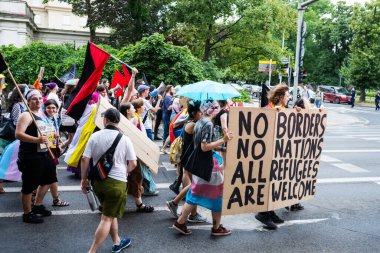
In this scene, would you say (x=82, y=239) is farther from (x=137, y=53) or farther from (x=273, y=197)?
(x=137, y=53)

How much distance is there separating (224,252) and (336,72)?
5859cm

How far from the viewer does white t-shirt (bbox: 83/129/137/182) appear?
4.29 meters

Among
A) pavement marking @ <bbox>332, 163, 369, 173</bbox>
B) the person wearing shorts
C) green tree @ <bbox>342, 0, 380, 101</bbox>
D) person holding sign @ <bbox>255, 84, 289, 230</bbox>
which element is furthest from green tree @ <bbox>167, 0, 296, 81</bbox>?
the person wearing shorts

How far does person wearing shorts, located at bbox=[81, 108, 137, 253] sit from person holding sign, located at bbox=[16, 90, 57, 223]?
1327 mm

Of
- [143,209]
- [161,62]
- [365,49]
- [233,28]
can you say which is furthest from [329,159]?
[365,49]

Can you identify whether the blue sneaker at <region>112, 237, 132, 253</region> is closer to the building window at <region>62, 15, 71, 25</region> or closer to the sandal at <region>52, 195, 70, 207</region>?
the sandal at <region>52, 195, 70, 207</region>

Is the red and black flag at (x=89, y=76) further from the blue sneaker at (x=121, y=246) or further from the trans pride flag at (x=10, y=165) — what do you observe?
the blue sneaker at (x=121, y=246)

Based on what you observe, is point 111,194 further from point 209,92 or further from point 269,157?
point 269,157

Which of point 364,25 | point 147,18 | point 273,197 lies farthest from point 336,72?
point 273,197

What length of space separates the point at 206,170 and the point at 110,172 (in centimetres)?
122

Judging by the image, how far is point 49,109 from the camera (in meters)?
6.11

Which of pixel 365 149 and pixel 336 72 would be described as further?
pixel 336 72

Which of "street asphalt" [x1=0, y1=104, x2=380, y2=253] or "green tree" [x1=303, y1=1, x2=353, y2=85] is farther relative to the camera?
"green tree" [x1=303, y1=1, x2=353, y2=85]

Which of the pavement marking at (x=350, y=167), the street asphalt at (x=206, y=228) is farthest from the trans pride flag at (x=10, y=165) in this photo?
the pavement marking at (x=350, y=167)
